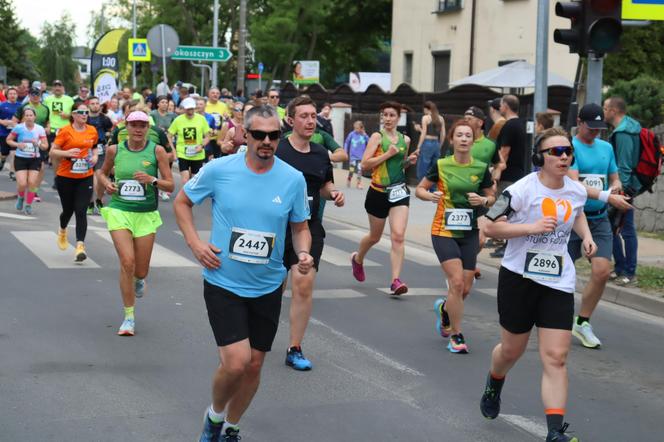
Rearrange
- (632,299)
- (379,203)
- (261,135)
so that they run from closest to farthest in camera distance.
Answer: (261,135)
(379,203)
(632,299)

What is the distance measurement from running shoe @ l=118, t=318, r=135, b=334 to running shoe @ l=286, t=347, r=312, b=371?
58.7 inches

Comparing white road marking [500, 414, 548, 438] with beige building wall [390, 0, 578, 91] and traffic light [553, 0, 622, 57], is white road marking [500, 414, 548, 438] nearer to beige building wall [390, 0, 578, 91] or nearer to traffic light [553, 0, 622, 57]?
traffic light [553, 0, 622, 57]

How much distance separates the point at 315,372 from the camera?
764 centimetres

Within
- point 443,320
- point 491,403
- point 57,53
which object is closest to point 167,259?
point 443,320

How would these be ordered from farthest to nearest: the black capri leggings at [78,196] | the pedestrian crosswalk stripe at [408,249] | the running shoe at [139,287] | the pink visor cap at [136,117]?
the pedestrian crosswalk stripe at [408,249]
the black capri leggings at [78,196]
the running shoe at [139,287]
the pink visor cap at [136,117]

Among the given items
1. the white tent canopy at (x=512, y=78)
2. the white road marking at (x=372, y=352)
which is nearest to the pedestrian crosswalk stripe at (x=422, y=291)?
the white road marking at (x=372, y=352)

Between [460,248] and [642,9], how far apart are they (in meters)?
4.84

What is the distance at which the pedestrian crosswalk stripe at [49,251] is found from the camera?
12.3 metres

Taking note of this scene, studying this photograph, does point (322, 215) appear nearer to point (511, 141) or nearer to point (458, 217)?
point (458, 217)

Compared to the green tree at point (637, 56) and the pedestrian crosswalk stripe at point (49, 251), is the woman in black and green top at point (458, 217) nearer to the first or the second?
the pedestrian crosswalk stripe at point (49, 251)

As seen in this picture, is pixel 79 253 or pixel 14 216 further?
pixel 14 216

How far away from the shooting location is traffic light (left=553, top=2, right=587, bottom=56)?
11625mm

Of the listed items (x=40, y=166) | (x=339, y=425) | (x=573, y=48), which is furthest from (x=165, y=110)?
(x=339, y=425)

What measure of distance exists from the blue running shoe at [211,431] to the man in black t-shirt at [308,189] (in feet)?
6.63
